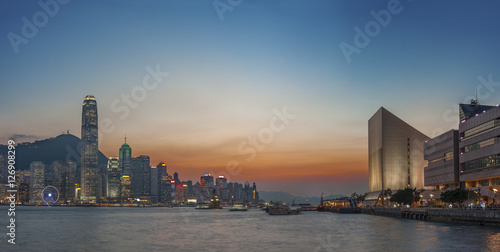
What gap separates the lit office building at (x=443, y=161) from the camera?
135 metres

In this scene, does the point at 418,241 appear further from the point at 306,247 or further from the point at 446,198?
the point at 446,198

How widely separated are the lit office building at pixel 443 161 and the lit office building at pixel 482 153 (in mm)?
4922

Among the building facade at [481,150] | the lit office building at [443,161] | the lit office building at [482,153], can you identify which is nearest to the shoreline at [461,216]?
the lit office building at [482,153]

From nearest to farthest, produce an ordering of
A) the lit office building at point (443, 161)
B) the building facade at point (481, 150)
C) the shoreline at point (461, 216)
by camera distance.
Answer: the shoreline at point (461, 216) → the building facade at point (481, 150) → the lit office building at point (443, 161)

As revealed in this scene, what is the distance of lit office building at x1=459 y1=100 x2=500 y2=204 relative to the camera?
10819cm

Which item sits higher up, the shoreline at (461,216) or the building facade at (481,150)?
the building facade at (481,150)

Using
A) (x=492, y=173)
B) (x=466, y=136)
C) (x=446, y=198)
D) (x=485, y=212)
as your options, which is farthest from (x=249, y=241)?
(x=466, y=136)

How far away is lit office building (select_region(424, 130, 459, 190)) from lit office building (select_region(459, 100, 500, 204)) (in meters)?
4.92

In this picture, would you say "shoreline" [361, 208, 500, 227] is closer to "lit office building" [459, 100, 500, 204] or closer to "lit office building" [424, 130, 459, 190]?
"lit office building" [459, 100, 500, 204]

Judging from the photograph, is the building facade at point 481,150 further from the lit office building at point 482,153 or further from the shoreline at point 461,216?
the shoreline at point 461,216

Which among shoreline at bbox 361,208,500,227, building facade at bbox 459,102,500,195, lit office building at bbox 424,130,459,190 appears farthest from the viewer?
lit office building at bbox 424,130,459,190

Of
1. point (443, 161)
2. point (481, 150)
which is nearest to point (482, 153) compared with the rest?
point (481, 150)

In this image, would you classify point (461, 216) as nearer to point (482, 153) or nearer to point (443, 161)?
point (482, 153)

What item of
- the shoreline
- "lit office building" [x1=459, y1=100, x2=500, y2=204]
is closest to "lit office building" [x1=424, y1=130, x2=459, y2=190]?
"lit office building" [x1=459, y1=100, x2=500, y2=204]
